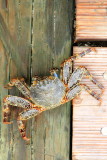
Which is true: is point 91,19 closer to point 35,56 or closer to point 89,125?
point 35,56

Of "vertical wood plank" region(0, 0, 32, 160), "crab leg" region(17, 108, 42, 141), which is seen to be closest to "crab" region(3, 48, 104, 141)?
"crab leg" region(17, 108, 42, 141)

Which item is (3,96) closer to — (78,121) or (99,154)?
(78,121)

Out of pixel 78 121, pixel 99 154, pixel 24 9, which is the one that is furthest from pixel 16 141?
pixel 24 9

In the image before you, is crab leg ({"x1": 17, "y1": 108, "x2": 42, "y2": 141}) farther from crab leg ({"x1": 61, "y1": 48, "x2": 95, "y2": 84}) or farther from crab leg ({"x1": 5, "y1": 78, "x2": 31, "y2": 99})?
crab leg ({"x1": 61, "y1": 48, "x2": 95, "y2": 84})

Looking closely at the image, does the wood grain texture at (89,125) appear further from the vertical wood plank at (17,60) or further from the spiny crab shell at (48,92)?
the vertical wood plank at (17,60)

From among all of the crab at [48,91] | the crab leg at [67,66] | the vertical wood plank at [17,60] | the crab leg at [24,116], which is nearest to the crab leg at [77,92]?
the crab at [48,91]
